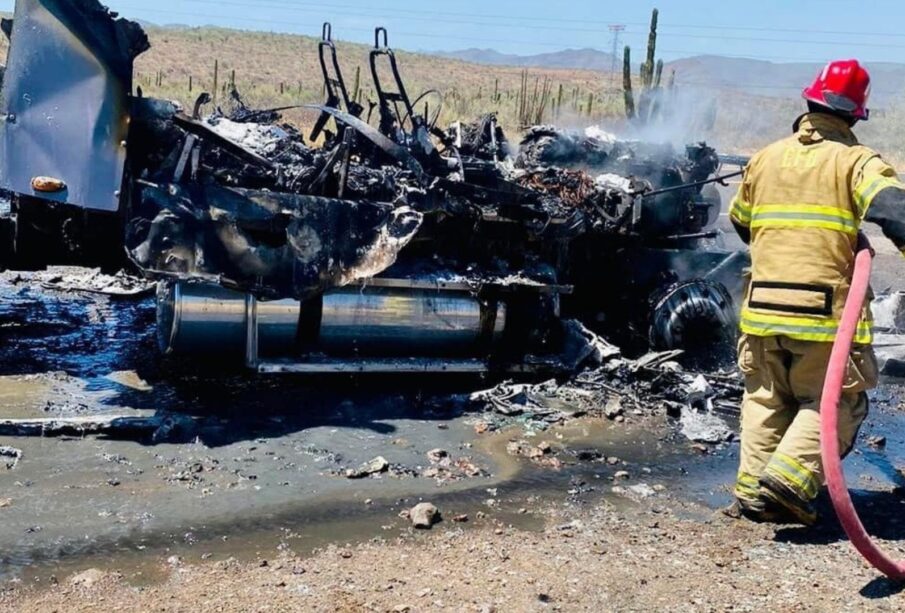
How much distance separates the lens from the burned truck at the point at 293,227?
526cm

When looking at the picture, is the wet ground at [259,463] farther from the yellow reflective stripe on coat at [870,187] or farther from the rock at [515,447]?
the yellow reflective stripe on coat at [870,187]

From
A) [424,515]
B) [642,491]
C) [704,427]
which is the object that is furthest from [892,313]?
[424,515]

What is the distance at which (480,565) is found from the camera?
3537 mm

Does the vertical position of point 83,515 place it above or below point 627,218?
below

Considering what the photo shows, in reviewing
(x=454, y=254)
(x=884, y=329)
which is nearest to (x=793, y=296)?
(x=454, y=254)

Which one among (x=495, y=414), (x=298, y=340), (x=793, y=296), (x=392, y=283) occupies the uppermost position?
(x=793, y=296)

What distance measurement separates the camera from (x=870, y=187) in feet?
12.4

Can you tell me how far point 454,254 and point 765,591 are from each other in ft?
11.1

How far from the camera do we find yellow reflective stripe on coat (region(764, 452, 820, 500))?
380 cm

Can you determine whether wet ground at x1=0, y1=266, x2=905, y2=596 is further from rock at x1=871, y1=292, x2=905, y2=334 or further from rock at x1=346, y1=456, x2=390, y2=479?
rock at x1=871, y1=292, x2=905, y2=334

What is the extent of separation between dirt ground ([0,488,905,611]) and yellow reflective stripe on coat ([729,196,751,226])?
1441mm

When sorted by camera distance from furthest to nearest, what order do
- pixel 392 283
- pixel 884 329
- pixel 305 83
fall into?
pixel 305 83
pixel 884 329
pixel 392 283

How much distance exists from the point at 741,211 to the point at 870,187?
0.70 metres

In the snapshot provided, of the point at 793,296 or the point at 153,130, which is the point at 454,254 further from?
the point at 793,296
